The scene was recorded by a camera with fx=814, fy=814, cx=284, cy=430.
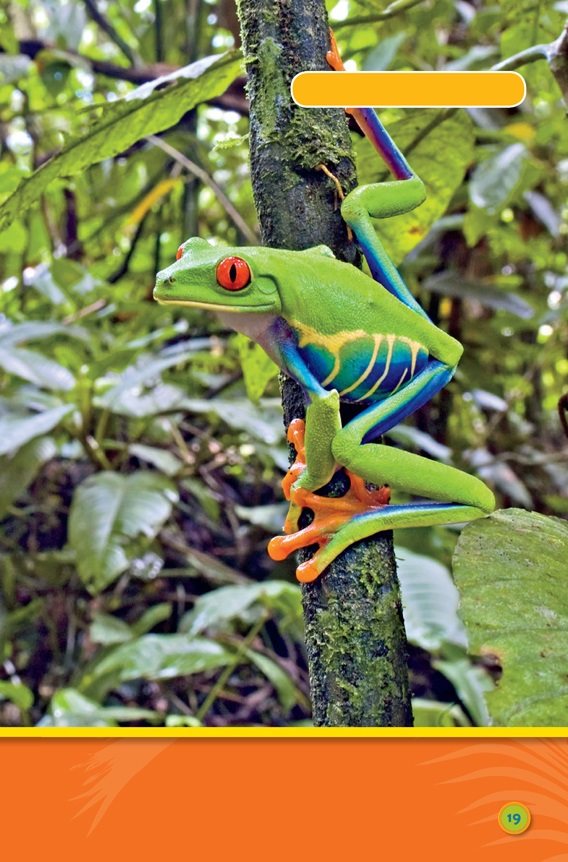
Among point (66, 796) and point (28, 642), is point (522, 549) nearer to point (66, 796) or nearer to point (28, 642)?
point (66, 796)

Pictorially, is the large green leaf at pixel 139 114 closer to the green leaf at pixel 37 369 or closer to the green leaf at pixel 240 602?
the green leaf at pixel 240 602

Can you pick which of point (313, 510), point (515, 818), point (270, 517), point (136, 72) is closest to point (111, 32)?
point (136, 72)

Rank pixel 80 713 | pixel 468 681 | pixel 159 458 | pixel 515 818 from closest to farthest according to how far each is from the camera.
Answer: pixel 515 818, pixel 80 713, pixel 468 681, pixel 159 458

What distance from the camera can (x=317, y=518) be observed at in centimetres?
45

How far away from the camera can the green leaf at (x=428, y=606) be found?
916 millimetres

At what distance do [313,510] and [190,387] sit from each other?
1.03 metres

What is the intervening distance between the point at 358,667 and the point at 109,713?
584 mm

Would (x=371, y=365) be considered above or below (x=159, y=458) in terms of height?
Answer: above

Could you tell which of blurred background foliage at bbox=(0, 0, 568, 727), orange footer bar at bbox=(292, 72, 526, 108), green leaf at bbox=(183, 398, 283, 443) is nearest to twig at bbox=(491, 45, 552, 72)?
blurred background foliage at bbox=(0, 0, 568, 727)

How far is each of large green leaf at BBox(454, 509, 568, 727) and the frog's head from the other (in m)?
0.17

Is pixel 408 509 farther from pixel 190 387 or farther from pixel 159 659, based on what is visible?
pixel 190 387

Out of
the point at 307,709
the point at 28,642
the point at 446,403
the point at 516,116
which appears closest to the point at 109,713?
the point at 307,709

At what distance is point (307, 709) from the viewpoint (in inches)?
45.8

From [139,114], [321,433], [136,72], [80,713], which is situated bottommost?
[80,713]
